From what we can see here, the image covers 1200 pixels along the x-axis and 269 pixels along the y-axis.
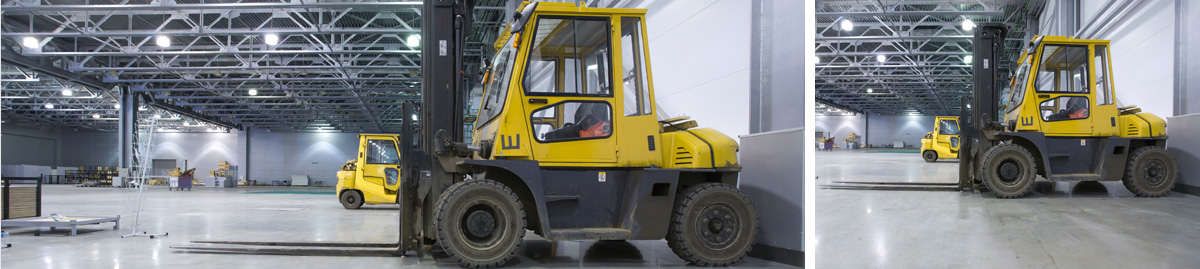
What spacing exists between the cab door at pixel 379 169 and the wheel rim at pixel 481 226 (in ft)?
29.7

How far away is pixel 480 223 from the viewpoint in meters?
5.34

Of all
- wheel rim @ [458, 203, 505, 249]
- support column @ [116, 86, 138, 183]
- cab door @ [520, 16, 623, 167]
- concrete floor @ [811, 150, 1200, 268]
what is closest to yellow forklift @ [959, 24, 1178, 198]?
concrete floor @ [811, 150, 1200, 268]

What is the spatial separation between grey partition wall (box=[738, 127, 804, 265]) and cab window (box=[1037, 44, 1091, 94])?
511 centimetres

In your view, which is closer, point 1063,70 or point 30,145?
point 1063,70

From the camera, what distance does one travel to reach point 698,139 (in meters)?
5.70

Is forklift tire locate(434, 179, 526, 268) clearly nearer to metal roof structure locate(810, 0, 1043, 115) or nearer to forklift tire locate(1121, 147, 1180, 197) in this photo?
metal roof structure locate(810, 0, 1043, 115)

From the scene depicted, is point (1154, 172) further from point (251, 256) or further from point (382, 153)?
point (382, 153)

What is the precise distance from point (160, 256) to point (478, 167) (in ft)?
11.4

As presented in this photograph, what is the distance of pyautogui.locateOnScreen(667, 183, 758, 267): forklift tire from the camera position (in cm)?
555

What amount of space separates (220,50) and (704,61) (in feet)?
58.1

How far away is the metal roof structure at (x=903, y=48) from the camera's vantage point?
17.2 metres

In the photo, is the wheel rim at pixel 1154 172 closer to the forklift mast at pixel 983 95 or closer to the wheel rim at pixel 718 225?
the forklift mast at pixel 983 95

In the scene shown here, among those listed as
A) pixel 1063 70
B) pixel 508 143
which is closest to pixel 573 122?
pixel 508 143

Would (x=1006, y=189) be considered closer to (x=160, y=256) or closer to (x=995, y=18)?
(x=160, y=256)
